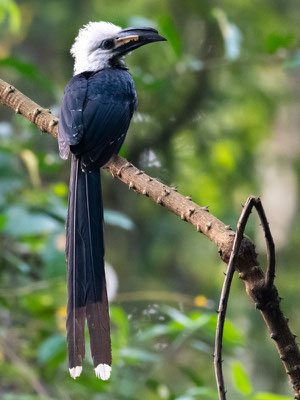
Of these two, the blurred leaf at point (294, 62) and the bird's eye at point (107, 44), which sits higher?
the bird's eye at point (107, 44)

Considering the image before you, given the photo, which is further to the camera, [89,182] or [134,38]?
[134,38]

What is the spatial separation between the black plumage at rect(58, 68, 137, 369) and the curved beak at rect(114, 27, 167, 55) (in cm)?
11

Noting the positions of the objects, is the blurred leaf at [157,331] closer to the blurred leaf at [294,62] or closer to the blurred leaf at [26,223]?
the blurred leaf at [26,223]

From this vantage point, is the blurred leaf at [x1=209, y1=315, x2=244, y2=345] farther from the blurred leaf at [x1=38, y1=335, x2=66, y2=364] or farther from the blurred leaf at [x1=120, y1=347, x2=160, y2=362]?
the blurred leaf at [x1=38, y1=335, x2=66, y2=364]

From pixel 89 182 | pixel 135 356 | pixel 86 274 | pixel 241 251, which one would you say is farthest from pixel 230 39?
pixel 241 251

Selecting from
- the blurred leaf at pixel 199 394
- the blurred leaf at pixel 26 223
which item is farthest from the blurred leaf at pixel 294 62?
the blurred leaf at pixel 199 394

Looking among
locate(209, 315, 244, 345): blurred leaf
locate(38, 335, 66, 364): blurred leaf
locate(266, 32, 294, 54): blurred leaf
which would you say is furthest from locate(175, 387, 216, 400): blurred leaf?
locate(266, 32, 294, 54): blurred leaf

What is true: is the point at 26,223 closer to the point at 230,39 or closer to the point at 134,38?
the point at 134,38

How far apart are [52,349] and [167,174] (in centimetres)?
142

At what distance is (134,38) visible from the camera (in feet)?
9.82

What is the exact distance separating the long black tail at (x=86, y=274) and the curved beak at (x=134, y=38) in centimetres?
66

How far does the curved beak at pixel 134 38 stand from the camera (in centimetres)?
281

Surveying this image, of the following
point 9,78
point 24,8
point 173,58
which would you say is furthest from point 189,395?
point 24,8

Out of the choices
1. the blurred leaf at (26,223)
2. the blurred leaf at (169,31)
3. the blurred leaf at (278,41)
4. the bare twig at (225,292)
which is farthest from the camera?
the blurred leaf at (169,31)
